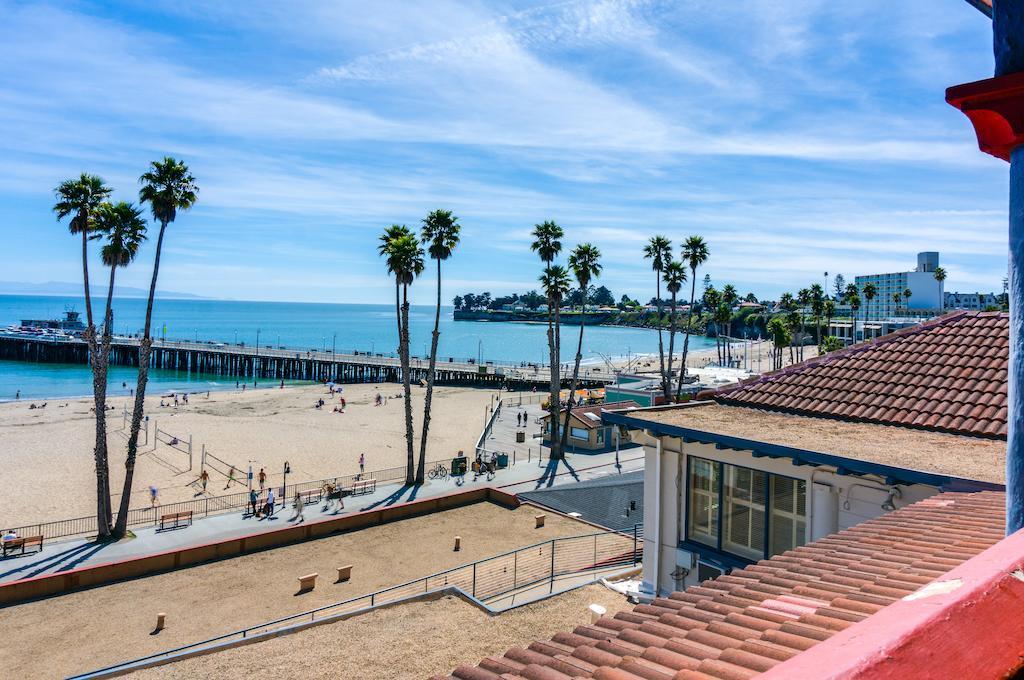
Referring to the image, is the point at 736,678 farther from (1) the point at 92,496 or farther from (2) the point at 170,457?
(2) the point at 170,457

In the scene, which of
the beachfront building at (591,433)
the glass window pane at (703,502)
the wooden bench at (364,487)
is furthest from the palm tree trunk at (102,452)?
the beachfront building at (591,433)

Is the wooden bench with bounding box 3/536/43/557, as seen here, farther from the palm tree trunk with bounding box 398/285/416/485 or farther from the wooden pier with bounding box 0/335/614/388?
the wooden pier with bounding box 0/335/614/388

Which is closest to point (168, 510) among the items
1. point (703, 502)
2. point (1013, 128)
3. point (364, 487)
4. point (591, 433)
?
point (364, 487)

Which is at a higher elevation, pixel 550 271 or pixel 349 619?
pixel 550 271

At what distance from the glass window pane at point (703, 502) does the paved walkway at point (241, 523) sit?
16.1 meters

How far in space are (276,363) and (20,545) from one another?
266ft

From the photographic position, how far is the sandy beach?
104 ft

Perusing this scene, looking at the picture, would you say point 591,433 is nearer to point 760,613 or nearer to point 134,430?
point 134,430

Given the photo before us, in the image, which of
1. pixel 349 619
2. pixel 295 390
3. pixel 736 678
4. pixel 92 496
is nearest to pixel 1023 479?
pixel 736 678

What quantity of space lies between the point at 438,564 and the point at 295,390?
197ft

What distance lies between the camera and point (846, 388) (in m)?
12.3

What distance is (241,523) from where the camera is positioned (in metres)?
24.4

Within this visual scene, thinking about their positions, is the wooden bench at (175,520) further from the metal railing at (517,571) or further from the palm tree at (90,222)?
the metal railing at (517,571)

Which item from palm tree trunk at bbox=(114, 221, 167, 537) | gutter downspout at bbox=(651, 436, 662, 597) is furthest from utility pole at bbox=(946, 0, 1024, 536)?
palm tree trunk at bbox=(114, 221, 167, 537)
